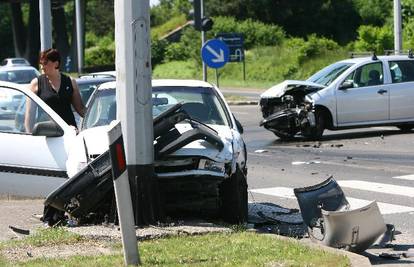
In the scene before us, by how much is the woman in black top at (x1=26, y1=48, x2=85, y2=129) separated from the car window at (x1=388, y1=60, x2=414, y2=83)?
11195 millimetres

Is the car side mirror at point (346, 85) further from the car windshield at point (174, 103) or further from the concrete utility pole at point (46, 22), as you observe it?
the car windshield at point (174, 103)

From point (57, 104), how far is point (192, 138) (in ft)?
9.09

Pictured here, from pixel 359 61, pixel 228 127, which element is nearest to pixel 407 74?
pixel 359 61

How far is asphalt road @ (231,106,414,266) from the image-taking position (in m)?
11.6

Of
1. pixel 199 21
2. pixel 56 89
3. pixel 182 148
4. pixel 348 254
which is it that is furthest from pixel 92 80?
pixel 199 21

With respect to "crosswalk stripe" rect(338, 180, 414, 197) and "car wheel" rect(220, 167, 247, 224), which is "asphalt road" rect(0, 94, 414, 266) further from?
"car wheel" rect(220, 167, 247, 224)

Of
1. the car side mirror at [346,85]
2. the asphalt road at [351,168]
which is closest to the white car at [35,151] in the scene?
the asphalt road at [351,168]

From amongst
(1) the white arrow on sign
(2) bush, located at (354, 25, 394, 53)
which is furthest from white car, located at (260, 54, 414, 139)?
(2) bush, located at (354, 25, 394, 53)

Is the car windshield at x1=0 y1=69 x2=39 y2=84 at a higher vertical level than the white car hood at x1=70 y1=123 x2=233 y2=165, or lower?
lower

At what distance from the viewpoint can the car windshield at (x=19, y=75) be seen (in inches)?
1236

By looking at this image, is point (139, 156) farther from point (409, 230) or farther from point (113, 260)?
point (409, 230)

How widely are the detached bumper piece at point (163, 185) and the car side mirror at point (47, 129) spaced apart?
53.2 inches

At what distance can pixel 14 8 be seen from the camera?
271ft

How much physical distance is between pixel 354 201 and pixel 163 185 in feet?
12.0
